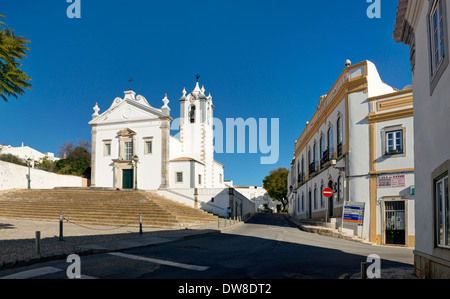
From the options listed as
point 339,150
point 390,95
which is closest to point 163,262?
point 390,95

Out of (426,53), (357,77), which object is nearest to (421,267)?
(426,53)

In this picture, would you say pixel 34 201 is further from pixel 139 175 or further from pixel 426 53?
pixel 426 53

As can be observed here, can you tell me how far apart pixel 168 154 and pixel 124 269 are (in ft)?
94.7

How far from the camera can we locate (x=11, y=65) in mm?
11547

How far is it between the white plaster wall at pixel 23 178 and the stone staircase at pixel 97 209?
386 cm

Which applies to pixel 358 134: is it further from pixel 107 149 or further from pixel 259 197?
pixel 259 197

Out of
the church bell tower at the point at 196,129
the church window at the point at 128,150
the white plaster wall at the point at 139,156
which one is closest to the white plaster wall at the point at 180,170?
the white plaster wall at the point at 139,156

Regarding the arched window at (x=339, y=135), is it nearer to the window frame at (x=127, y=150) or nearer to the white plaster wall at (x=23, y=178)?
the window frame at (x=127, y=150)

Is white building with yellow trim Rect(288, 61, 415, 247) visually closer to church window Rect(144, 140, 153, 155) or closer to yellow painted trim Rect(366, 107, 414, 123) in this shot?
yellow painted trim Rect(366, 107, 414, 123)

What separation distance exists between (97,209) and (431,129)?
915 inches

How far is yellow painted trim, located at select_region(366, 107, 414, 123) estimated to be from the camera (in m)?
17.7

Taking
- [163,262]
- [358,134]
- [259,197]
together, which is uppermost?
[358,134]

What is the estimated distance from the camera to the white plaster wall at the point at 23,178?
3541 cm
